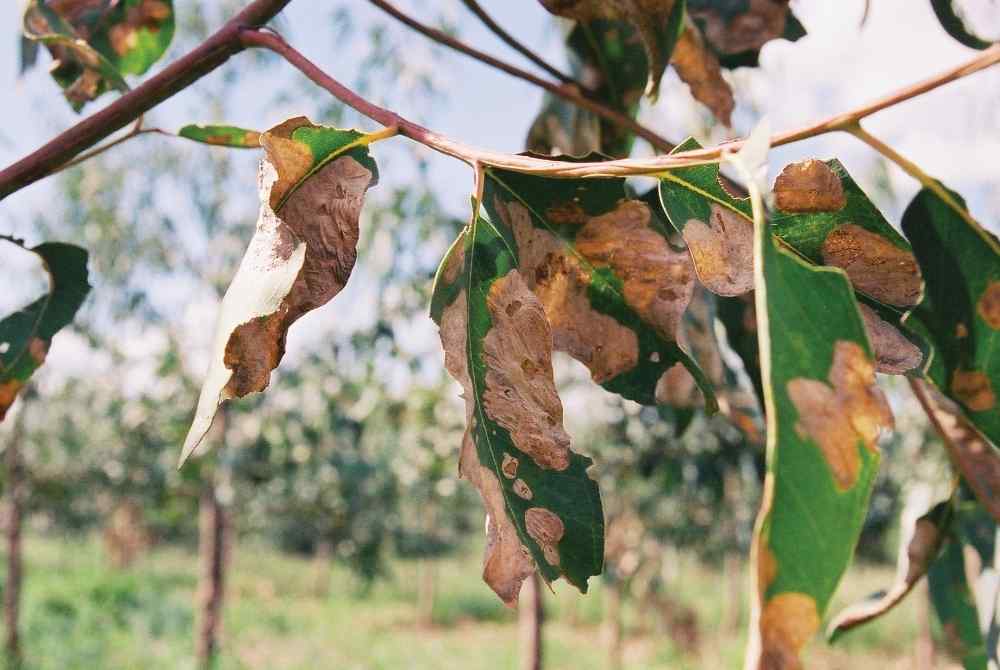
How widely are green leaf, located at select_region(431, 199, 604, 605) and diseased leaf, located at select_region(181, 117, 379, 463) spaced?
6 cm

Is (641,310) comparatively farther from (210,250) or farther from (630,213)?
(210,250)

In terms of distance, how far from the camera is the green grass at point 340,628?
23.7 feet

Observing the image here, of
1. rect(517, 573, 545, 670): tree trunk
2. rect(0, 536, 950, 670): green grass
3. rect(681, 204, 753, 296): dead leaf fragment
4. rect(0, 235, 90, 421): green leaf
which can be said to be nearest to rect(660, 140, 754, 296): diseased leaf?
rect(681, 204, 753, 296): dead leaf fragment

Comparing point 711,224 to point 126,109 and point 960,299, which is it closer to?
point 960,299

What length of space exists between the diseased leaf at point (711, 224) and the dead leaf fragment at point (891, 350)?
62mm

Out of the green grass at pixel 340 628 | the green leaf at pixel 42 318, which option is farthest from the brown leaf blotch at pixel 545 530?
the green grass at pixel 340 628

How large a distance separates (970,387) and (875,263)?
0.25 ft

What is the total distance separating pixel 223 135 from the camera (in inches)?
20.8

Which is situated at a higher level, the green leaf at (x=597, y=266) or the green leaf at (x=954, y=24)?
the green leaf at (x=954, y=24)

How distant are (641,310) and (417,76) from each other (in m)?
3.40

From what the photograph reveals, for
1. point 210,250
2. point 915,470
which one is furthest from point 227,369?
point 915,470

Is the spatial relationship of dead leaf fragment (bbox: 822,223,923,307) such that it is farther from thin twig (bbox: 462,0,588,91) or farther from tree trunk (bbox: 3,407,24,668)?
tree trunk (bbox: 3,407,24,668)

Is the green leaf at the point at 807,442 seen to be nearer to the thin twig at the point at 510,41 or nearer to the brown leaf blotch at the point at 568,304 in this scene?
the brown leaf blotch at the point at 568,304

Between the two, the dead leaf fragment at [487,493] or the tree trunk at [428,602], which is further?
the tree trunk at [428,602]
